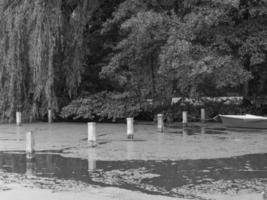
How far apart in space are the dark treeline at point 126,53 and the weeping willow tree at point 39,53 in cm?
5

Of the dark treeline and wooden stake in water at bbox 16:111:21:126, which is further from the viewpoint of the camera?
wooden stake in water at bbox 16:111:21:126

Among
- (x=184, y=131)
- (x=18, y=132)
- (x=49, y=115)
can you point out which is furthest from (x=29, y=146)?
(x=49, y=115)

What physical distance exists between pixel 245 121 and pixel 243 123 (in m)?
0.24

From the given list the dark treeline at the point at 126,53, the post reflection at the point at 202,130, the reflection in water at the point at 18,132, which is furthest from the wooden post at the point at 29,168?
the dark treeline at the point at 126,53

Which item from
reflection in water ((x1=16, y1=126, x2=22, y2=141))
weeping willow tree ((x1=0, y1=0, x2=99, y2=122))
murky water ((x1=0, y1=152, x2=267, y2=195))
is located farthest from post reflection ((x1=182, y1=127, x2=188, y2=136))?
weeping willow tree ((x1=0, y1=0, x2=99, y2=122))

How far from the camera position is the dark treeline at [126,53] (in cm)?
2300

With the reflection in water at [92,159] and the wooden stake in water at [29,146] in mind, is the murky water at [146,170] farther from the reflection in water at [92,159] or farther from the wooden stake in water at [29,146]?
the wooden stake in water at [29,146]

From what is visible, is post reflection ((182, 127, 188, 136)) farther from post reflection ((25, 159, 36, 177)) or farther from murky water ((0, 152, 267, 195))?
post reflection ((25, 159, 36, 177))

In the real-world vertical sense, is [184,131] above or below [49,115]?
below

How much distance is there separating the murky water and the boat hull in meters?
7.91

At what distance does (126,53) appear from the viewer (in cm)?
2589

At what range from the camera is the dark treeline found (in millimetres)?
23000

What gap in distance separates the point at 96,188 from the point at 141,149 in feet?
18.3

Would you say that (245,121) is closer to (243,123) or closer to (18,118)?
(243,123)
